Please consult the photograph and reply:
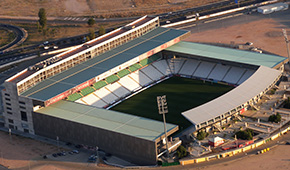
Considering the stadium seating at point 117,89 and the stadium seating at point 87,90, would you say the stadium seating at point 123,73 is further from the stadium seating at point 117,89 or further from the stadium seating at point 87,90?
the stadium seating at point 87,90

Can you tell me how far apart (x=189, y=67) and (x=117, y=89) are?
85.1ft

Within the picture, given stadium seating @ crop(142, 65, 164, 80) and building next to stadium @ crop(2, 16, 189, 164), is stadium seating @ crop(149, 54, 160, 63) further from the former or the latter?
building next to stadium @ crop(2, 16, 189, 164)

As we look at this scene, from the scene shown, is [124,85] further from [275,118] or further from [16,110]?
[275,118]

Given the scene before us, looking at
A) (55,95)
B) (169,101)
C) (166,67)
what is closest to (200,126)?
(169,101)

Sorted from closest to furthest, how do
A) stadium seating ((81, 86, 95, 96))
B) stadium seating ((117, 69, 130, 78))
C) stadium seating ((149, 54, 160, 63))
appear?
stadium seating ((81, 86, 95, 96)), stadium seating ((117, 69, 130, 78)), stadium seating ((149, 54, 160, 63))

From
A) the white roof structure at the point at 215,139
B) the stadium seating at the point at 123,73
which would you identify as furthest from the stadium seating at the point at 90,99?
the white roof structure at the point at 215,139

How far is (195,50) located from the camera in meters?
181

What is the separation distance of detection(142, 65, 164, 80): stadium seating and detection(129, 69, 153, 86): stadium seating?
5.13 ft

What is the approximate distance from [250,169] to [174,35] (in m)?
70.1

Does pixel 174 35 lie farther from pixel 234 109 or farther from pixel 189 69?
pixel 234 109

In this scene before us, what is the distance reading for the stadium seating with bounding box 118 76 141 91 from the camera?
169375 mm

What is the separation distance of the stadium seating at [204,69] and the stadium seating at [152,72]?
35.7 feet

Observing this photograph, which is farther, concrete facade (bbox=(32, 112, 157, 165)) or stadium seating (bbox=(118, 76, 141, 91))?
stadium seating (bbox=(118, 76, 141, 91))

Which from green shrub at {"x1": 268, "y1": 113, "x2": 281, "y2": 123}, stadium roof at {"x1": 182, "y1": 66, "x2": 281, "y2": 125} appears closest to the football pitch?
stadium roof at {"x1": 182, "y1": 66, "x2": 281, "y2": 125}
